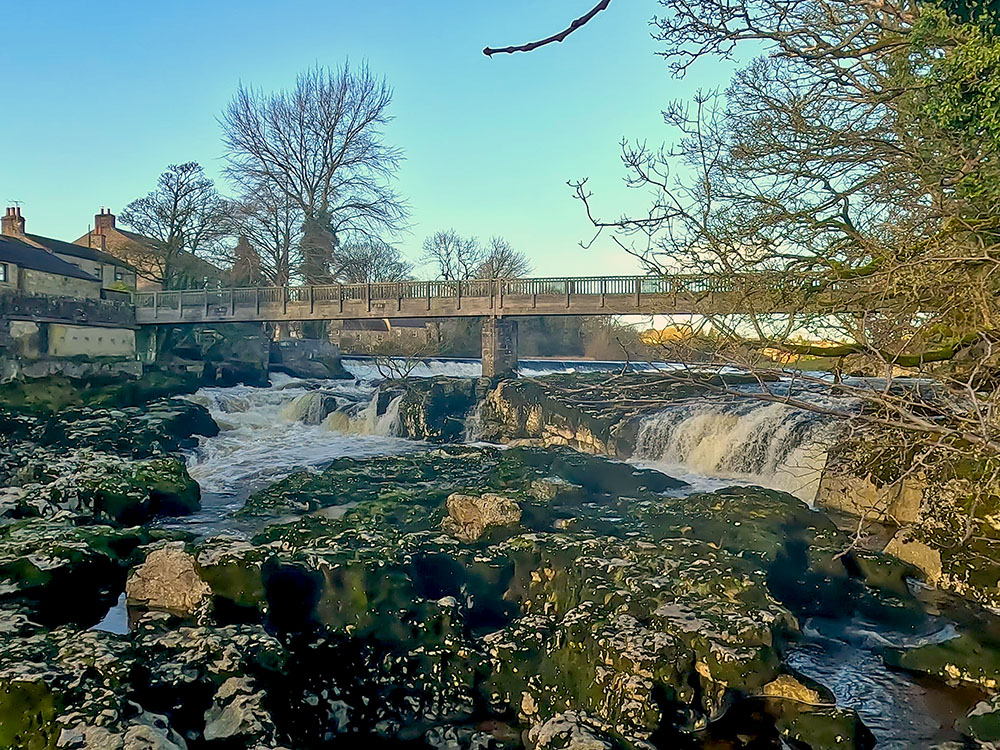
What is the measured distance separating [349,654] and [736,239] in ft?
22.4

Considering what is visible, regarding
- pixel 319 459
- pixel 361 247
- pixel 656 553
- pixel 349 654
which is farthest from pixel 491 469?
pixel 361 247

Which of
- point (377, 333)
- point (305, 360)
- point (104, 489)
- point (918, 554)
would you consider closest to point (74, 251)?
point (305, 360)

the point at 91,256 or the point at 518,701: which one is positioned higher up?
the point at 91,256

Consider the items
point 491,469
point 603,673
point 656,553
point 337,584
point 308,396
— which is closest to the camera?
point 603,673

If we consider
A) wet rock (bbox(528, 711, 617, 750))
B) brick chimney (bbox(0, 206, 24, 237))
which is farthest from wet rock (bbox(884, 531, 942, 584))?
brick chimney (bbox(0, 206, 24, 237))

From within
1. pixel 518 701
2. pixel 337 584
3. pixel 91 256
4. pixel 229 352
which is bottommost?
pixel 518 701

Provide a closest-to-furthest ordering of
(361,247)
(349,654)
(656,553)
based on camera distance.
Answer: (349,654) < (656,553) < (361,247)

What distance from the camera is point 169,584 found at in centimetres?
909

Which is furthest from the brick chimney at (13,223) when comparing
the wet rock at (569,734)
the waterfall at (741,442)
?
the wet rock at (569,734)

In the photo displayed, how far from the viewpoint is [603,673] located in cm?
729

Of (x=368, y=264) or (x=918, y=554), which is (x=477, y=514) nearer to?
(x=918, y=554)

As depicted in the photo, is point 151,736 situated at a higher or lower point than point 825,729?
higher

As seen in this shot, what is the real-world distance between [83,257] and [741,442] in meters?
35.6

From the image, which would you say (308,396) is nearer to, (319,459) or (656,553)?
(319,459)
